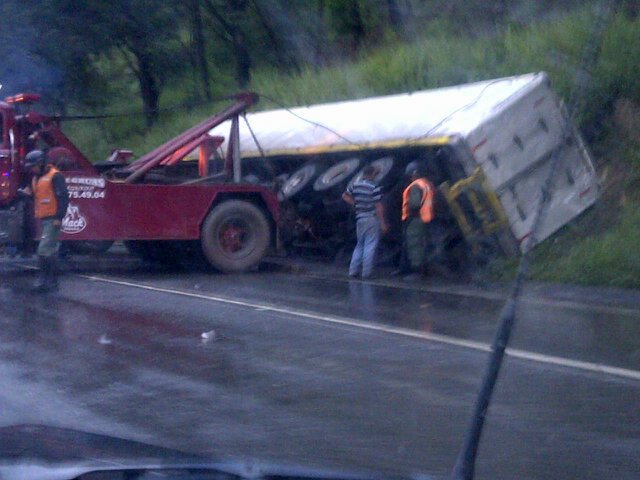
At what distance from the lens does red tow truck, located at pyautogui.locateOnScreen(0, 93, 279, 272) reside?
14500 millimetres

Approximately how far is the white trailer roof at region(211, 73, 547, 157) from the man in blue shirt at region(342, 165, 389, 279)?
900 mm

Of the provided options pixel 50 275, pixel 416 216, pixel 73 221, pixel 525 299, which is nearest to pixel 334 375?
pixel 525 299

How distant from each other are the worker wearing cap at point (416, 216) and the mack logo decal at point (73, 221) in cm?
460

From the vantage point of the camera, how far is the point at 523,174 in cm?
1488

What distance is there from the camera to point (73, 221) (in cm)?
1448

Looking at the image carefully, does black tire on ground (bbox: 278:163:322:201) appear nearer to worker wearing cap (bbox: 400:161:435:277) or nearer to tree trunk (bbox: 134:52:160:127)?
worker wearing cap (bbox: 400:161:435:277)

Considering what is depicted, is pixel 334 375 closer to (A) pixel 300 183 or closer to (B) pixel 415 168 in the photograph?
(B) pixel 415 168

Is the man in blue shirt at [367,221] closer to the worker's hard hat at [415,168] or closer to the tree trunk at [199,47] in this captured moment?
the worker's hard hat at [415,168]

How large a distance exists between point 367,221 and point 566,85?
4372mm

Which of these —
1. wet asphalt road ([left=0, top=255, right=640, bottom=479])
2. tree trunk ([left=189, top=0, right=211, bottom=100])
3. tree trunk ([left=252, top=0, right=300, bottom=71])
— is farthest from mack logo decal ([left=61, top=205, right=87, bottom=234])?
tree trunk ([left=189, top=0, right=211, bottom=100])

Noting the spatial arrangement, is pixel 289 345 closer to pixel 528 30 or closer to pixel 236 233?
pixel 236 233

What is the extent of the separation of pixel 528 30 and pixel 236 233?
775 centimetres

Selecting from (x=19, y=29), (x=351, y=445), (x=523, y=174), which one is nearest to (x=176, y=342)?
(x=351, y=445)

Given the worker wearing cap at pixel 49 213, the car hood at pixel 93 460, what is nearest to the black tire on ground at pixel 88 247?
the worker wearing cap at pixel 49 213
